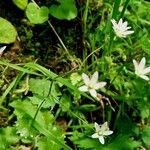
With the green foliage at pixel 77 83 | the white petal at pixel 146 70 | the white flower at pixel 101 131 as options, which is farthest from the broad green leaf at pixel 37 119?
the white petal at pixel 146 70

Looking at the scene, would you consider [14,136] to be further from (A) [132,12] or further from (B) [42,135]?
(A) [132,12]

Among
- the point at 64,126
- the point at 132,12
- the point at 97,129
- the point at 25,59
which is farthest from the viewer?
the point at 132,12

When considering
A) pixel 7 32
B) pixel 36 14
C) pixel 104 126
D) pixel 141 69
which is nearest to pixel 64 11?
pixel 36 14

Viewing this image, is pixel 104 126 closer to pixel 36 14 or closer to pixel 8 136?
pixel 8 136

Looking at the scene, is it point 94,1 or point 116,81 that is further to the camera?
point 94,1

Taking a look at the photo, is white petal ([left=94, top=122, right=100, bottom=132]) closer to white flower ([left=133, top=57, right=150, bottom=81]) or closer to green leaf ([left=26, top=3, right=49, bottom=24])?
white flower ([left=133, top=57, right=150, bottom=81])

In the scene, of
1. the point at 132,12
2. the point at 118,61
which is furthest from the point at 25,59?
the point at 132,12
